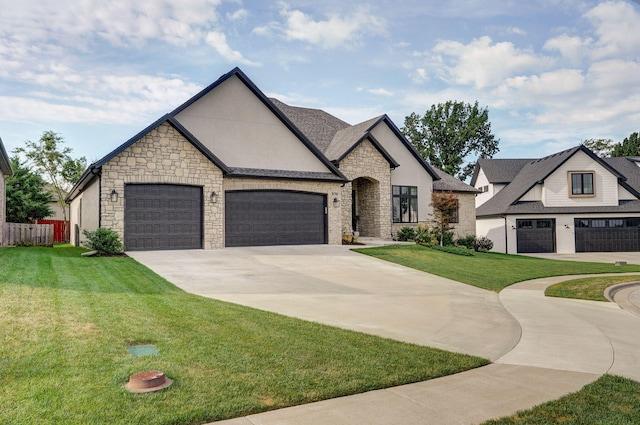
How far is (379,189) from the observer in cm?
2527

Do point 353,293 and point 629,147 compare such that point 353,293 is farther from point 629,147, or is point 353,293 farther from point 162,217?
point 629,147

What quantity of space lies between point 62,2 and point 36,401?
1093 centimetres

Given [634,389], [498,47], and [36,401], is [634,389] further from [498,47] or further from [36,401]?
[498,47]

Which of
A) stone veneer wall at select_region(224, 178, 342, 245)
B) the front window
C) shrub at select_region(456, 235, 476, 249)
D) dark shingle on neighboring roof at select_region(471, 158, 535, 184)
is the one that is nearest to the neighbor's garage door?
the front window

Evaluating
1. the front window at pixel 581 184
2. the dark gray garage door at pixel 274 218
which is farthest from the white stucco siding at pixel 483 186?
the dark gray garage door at pixel 274 218

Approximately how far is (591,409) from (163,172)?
53.0 feet

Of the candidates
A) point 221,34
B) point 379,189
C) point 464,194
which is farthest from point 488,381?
point 464,194

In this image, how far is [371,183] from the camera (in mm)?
25844

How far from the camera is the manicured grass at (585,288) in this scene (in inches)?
463

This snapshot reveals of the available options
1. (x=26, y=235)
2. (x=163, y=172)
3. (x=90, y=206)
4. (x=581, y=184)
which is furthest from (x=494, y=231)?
(x=26, y=235)

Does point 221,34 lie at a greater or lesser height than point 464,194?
greater

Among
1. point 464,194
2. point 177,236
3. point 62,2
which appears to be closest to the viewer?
point 62,2

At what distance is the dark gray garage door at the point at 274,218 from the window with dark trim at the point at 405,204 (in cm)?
659

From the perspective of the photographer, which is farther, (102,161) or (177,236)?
(177,236)
